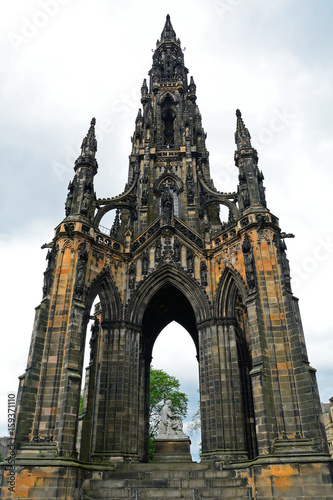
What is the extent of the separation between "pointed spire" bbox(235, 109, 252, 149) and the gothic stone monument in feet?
0.26

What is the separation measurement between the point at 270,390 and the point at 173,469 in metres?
4.78

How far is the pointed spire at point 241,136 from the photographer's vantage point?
19359mm

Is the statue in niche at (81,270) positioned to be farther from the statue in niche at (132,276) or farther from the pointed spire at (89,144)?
the pointed spire at (89,144)

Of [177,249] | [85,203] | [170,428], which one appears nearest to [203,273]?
[177,249]

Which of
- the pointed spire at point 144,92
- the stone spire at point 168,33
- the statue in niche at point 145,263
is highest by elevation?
the stone spire at point 168,33

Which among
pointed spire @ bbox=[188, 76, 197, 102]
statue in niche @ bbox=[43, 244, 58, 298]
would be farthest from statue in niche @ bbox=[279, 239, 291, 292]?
pointed spire @ bbox=[188, 76, 197, 102]

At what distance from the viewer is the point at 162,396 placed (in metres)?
36.3

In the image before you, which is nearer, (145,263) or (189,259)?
(189,259)

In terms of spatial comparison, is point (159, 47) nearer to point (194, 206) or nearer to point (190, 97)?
point (190, 97)

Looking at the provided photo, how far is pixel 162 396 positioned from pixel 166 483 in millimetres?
23984

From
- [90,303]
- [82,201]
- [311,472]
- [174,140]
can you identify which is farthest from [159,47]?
[311,472]

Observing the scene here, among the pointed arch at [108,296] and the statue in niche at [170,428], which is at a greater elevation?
the pointed arch at [108,296]

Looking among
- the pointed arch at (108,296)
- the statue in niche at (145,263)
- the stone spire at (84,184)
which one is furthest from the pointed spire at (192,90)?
the pointed arch at (108,296)

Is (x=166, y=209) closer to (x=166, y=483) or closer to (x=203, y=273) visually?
(x=203, y=273)
